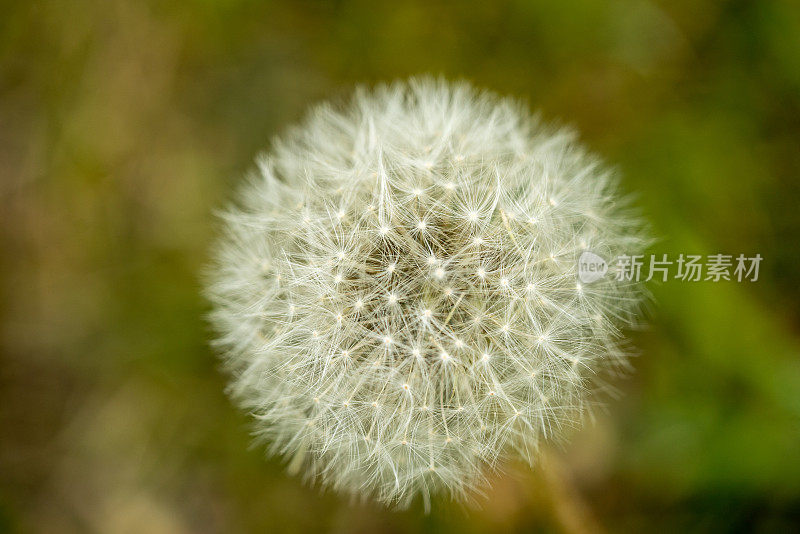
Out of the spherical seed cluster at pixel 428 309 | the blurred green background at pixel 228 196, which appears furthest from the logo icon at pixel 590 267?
the blurred green background at pixel 228 196

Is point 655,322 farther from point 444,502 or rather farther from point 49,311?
point 49,311

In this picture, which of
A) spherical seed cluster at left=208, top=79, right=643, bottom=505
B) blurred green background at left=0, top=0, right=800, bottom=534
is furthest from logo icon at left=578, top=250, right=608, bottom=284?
blurred green background at left=0, top=0, right=800, bottom=534

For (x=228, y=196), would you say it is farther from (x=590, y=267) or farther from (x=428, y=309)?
(x=590, y=267)

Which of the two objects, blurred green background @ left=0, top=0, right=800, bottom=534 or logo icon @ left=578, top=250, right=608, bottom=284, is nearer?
logo icon @ left=578, top=250, right=608, bottom=284

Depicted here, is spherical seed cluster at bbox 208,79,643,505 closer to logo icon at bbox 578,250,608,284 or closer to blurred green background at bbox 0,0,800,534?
logo icon at bbox 578,250,608,284

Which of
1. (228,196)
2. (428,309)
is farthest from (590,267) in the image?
(228,196)

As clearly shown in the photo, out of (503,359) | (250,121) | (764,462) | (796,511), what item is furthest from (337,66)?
(796,511)

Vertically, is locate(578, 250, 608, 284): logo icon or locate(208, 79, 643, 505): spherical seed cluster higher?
locate(578, 250, 608, 284): logo icon
